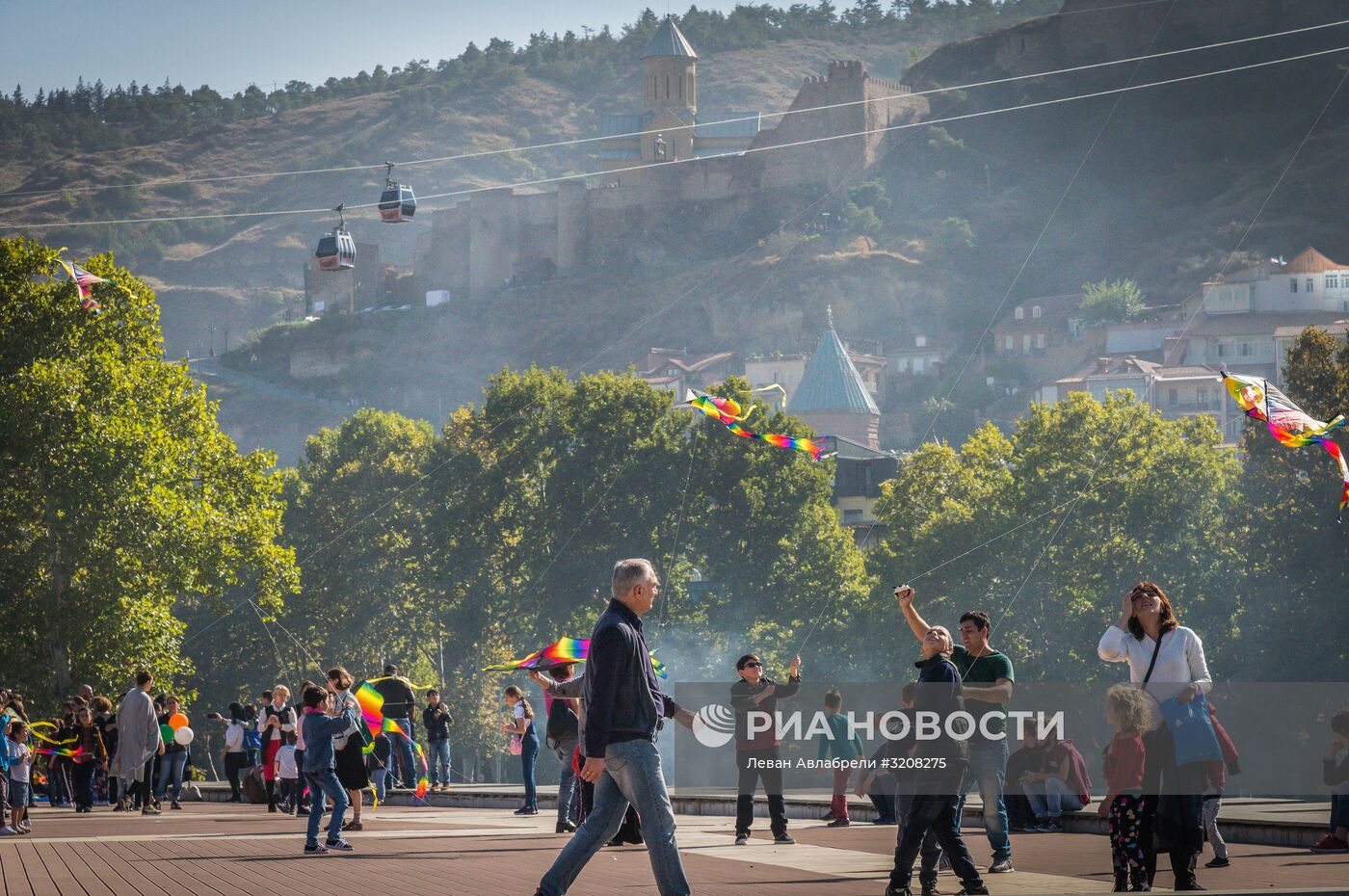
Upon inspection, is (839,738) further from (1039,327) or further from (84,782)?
(1039,327)

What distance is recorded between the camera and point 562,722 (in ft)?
58.8

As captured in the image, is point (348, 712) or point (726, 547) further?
point (726, 547)

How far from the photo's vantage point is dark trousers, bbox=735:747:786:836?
1736cm

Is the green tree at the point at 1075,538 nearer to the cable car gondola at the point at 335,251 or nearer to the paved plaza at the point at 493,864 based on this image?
the cable car gondola at the point at 335,251

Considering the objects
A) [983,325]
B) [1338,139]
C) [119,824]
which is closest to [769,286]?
[983,325]

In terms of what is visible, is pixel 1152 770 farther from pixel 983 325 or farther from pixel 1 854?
pixel 983 325

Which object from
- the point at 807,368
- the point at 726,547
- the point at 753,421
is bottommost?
the point at 726,547

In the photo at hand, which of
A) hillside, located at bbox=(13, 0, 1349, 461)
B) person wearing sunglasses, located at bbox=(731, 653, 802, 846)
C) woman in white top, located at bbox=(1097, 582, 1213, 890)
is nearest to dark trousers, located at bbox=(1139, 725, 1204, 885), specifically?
woman in white top, located at bbox=(1097, 582, 1213, 890)

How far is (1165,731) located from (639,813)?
11.5ft

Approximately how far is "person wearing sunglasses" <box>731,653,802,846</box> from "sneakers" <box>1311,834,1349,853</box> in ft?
14.6

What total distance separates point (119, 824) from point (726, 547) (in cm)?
5366

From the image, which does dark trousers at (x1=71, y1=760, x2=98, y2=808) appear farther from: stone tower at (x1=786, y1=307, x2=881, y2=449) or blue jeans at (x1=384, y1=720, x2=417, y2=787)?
stone tower at (x1=786, y1=307, x2=881, y2=449)

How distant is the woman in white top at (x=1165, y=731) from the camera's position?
39.5 ft

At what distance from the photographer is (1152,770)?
12.0 meters
